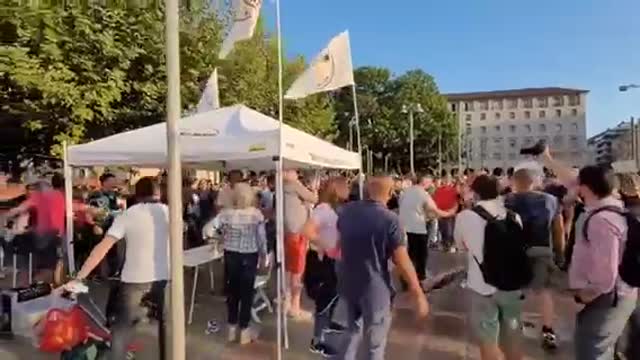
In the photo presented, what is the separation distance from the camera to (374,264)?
542cm

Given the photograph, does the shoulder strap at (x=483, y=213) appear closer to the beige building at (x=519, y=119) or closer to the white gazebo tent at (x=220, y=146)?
the white gazebo tent at (x=220, y=146)

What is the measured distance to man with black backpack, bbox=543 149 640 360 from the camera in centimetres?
466

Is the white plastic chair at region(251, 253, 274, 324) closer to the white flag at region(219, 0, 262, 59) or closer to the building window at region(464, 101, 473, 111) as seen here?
the white flag at region(219, 0, 262, 59)

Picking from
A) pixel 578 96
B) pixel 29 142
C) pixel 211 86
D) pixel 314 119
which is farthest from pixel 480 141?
pixel 211 86

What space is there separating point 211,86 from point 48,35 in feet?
31.2

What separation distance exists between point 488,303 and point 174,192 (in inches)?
111

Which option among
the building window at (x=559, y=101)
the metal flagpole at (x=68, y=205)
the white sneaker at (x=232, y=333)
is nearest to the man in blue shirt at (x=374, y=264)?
the white sneaker at (x=232, y=333)

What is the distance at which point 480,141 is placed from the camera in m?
155

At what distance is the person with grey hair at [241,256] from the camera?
8.16 meters

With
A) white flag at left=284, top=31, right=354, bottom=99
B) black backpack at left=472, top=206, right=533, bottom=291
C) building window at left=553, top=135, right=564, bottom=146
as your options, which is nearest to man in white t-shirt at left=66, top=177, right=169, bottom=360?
black backpack at left=472, top=206, right=533, bottom=291

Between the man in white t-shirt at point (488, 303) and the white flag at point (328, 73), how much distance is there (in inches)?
136

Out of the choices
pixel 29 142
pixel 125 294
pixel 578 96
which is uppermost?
pixel 578 96

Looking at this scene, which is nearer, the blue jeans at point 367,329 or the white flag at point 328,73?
the blue jeans at point 367,329

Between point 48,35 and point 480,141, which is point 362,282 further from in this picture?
point 480,141
